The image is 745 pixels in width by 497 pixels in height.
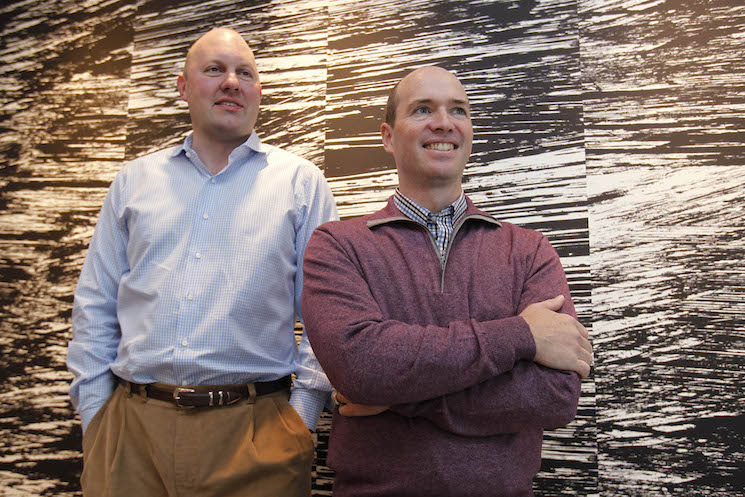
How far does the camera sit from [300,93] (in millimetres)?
2521

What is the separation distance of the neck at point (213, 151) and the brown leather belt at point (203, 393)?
70 cm

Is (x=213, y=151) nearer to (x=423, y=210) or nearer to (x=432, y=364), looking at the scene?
(x=423, y=210)

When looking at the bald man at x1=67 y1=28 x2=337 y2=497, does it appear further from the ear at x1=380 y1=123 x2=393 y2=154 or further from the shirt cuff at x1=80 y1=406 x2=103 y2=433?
the ear at x1=380 y1=123 x2=393 y2=154

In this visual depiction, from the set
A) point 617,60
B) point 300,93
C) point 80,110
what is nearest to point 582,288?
point 617,60

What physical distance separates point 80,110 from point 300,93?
1.03 m

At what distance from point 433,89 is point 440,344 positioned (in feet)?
2.57

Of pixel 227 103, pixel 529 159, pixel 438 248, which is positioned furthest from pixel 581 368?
pixel 227 103

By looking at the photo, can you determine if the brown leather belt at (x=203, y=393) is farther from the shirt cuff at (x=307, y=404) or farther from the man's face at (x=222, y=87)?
the man's face at (x=222, y=87)

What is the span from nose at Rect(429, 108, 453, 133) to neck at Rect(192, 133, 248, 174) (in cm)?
72

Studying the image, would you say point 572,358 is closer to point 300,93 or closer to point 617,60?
point 617,60

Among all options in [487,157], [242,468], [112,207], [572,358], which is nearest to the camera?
[572,358]

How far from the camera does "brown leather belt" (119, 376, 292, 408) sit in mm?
1758

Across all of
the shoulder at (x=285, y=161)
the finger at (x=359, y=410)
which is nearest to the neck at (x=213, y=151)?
the shoulder at (x=285, y=161)

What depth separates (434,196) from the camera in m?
1.74
